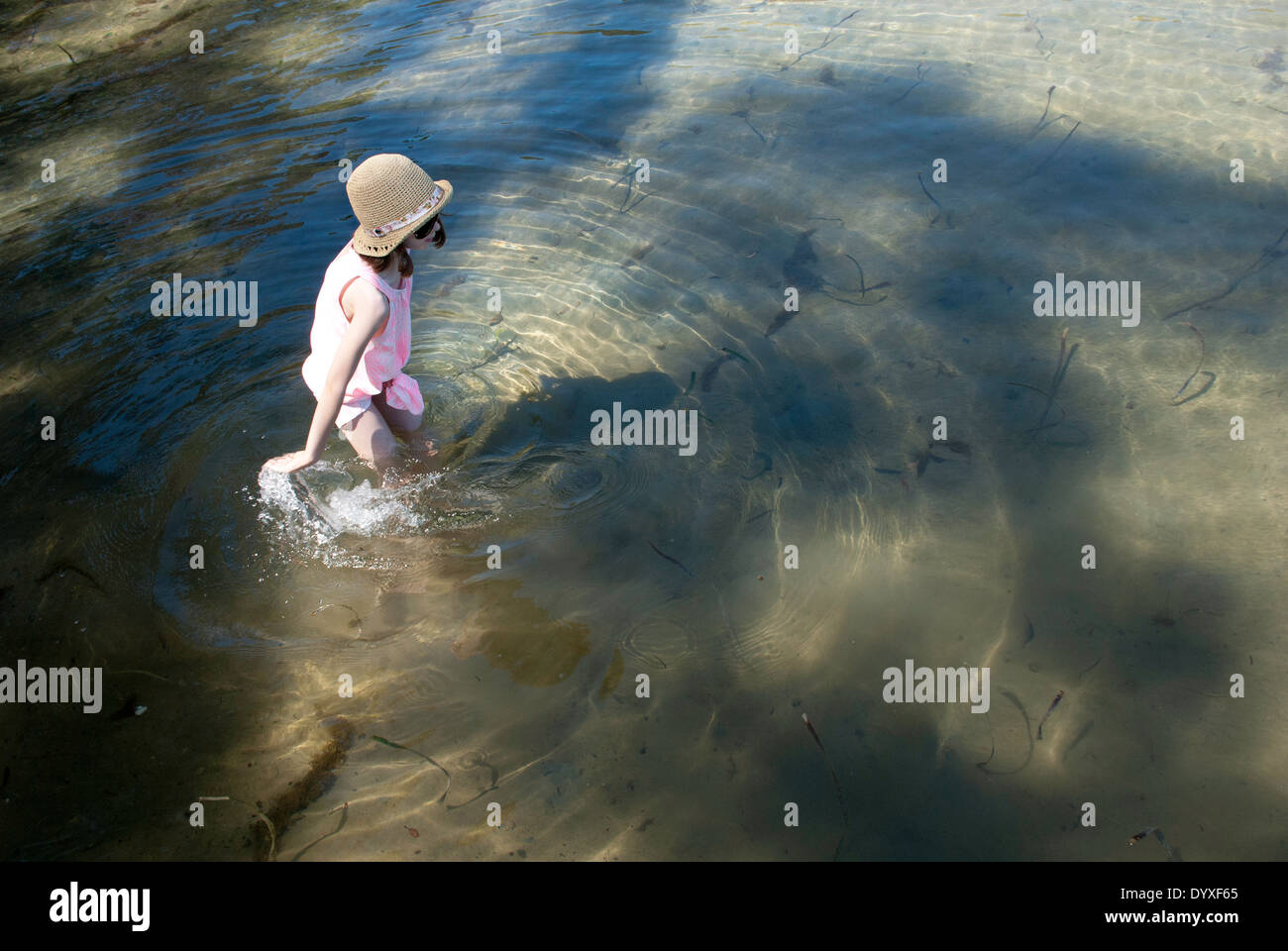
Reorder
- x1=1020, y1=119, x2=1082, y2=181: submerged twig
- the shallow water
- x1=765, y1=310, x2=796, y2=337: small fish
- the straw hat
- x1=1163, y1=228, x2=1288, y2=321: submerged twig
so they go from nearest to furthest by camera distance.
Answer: the shallow water → the straw hat → x1=1163, y1=228, x2=1288, y2=321: submerged twig → x1=765, y1=310, x2=796, y2=337: small fish → x1=1020, y1=119, x2=1082, y2=181: submerged twig

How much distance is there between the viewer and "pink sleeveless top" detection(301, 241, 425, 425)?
Answer: 385 centimetres

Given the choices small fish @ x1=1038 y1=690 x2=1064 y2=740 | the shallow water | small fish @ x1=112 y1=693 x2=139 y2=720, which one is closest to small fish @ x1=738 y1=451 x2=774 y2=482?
the shallow water

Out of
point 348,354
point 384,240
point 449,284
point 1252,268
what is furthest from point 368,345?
point 1252,268

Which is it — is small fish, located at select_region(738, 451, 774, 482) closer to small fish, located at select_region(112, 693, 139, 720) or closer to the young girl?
the young girl

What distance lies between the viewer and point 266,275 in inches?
244

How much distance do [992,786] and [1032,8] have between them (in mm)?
7589

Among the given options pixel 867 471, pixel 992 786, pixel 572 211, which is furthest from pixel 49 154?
pixel 992 786

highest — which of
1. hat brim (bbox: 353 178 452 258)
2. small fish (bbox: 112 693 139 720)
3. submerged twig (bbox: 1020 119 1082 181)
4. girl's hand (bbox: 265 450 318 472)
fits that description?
submerged twig (bbox: 1020 119 1082 181)

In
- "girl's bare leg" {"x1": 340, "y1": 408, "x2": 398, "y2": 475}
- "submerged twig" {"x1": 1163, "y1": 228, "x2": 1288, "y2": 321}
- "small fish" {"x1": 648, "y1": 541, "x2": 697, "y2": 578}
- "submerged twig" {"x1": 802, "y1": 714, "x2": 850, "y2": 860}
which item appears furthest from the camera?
"submerged twig" {"x1": 1163, "y1": 228, "x2": 1288, "y2": 321}

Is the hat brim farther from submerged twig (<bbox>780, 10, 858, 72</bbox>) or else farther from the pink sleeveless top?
submerged twig (<bbox>780, 10, 858, 72</bbox>)

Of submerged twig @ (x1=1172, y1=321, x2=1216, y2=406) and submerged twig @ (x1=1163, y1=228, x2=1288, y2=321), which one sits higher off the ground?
submerged twig @ (x1=1163, y1=228, x2=1288, y2=321)

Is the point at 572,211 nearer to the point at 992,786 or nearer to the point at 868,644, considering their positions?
the point at 868,644

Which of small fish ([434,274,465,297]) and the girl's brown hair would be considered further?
small fish ([434,274,465,297])
